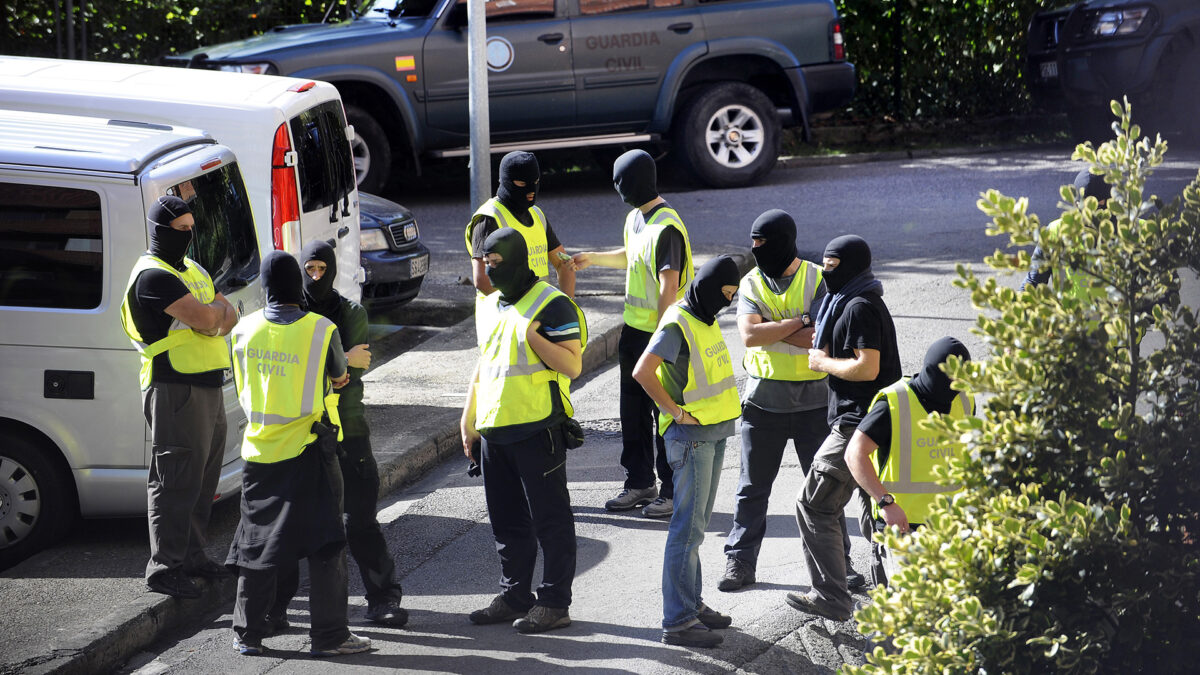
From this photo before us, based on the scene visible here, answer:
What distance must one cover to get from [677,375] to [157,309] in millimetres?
2082

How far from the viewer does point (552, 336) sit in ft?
16.5

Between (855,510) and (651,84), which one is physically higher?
(651,84)

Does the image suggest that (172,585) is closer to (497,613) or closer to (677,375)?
(497,613)

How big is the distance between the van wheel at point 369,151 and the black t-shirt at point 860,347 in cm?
841

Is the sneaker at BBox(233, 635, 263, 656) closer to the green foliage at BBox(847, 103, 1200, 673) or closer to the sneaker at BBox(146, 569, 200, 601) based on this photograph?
the sneaker at BBox(146, 569, 200, 601)

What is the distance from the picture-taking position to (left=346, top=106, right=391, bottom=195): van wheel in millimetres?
12680

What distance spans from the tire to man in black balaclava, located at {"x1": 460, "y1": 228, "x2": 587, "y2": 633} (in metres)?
8.30

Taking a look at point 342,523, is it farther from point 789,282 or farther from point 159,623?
point 789,282

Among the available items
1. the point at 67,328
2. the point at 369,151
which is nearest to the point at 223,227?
the point at 67,328

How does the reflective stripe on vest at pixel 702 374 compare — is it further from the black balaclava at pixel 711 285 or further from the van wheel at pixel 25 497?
the van wheel at pixel 25 497

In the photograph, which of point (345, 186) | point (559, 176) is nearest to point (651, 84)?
point (559, 176)

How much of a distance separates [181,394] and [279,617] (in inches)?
39.4

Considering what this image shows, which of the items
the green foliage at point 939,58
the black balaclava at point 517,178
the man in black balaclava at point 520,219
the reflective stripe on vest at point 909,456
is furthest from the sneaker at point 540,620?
the green foliage at point 939,58

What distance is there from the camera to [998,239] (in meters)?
10.7
